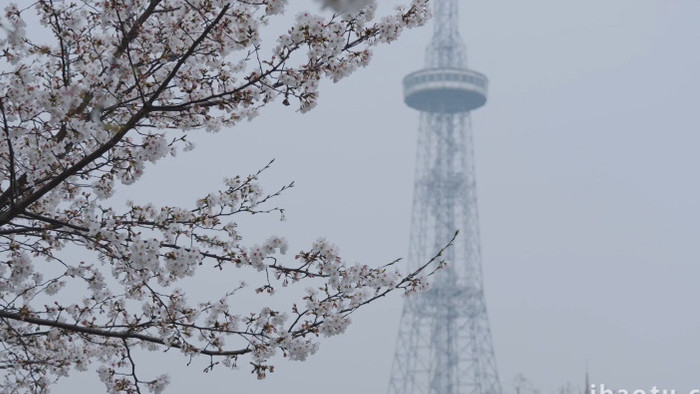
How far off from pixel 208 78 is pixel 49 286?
7.37 ft

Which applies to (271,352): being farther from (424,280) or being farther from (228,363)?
(424,280)

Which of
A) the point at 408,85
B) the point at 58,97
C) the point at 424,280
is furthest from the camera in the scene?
the point at 408,85

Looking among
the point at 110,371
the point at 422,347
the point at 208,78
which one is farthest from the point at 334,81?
the point at 422,347

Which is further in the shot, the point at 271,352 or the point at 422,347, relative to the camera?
the point at 422,347

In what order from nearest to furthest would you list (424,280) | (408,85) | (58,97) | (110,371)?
(58,97) < (424,280) < (110,371) < (408,85)

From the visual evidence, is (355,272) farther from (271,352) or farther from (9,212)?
(9,212)

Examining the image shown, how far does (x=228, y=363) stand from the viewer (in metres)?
6.32

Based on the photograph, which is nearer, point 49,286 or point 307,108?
point 307,108

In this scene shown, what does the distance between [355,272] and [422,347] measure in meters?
82.6

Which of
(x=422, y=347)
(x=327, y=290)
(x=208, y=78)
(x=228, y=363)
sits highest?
(x=422, y=347)

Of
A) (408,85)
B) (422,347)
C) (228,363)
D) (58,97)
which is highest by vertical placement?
(408,85)

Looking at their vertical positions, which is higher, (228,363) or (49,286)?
(49,286)

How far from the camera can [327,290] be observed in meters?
6.43

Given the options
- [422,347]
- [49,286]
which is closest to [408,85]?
[422,347]
